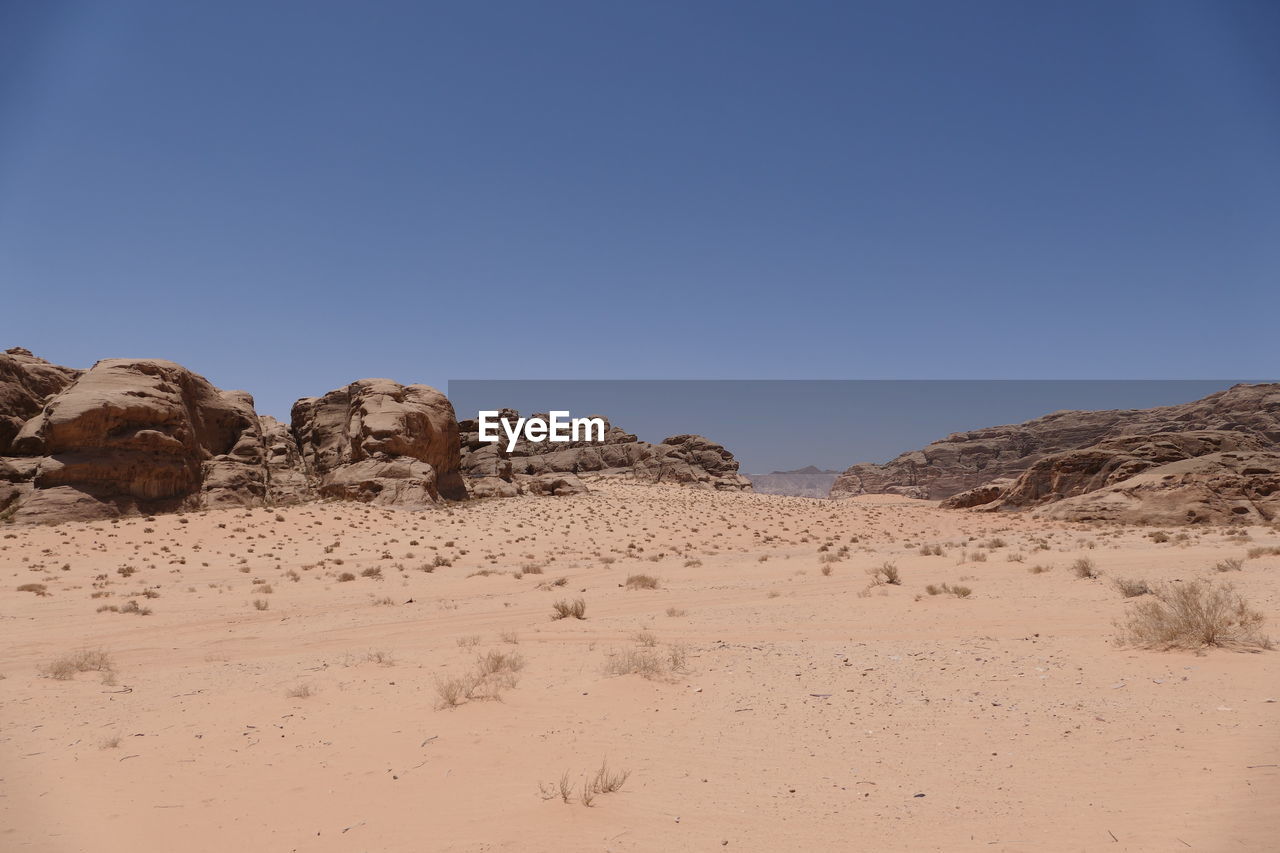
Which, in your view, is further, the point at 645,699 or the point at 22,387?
the point at 22,387

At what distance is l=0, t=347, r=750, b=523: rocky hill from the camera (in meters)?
28.2

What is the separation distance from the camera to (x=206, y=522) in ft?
92.1

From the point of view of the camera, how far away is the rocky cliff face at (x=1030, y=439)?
2500 inches

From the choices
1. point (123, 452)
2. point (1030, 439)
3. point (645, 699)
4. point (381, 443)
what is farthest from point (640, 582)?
point (1030, 439)

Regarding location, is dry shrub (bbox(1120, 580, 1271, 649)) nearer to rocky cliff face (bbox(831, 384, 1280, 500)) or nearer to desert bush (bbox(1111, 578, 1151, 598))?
desert bush (bbox(1111, 578, 1151, 598))

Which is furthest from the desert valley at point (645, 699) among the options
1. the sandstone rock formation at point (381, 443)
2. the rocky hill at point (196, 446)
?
the sandstone rock formation at point (381, 443)

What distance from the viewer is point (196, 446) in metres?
33.5

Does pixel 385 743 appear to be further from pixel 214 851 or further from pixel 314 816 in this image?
pixel 214 851

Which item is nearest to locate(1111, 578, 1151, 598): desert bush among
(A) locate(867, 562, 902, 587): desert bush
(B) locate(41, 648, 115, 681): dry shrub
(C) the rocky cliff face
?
(A) locate(867, 562, 902, 587): desert bush

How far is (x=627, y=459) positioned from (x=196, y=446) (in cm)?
4593

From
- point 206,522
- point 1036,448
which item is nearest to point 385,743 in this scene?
point 206,522

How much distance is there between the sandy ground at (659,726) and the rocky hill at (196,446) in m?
18.2

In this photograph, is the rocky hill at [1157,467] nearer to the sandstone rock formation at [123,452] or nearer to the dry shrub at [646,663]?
the dry shrub at [646,663]

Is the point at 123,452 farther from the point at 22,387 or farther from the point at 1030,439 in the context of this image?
the point at 1030,439
